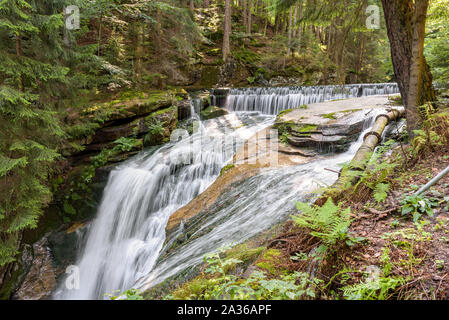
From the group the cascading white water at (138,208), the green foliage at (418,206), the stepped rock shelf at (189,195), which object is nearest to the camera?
the green foliage at (418,206)

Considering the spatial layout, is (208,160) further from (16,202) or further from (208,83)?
(208,83)

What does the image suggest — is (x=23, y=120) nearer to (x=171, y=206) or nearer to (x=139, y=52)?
(x=171, y=206)

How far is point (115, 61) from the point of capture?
39.5 feet

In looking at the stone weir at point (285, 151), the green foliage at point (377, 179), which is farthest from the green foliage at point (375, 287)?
the stone weir at point (285, 151)

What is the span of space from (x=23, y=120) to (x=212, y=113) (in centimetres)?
836

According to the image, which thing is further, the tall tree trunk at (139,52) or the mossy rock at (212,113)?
the mossy rock at (212,113)

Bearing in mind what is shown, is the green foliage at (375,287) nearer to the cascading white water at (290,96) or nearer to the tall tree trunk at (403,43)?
the tall tree trunk at (403,43)

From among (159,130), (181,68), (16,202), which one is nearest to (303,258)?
(16,202)

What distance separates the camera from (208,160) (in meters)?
8.59

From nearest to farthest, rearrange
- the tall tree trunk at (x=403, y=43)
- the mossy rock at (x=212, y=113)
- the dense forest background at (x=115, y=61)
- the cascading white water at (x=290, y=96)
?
the tall tree trunk at (x=403, y=43) < the dense forest background at (x=115, y=61) < the mossy rock at (x=212, y=113) < the cascading white water at (x=290, y=96)

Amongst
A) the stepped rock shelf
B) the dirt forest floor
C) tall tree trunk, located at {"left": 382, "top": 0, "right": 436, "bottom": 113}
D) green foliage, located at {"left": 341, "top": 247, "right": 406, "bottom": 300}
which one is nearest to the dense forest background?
tall tree trunk, located at {"left": 382, "top": 0, "right": 436, "bottom": 113}

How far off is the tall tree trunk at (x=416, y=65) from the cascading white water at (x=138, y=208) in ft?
17.3

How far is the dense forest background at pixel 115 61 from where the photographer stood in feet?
20.3
